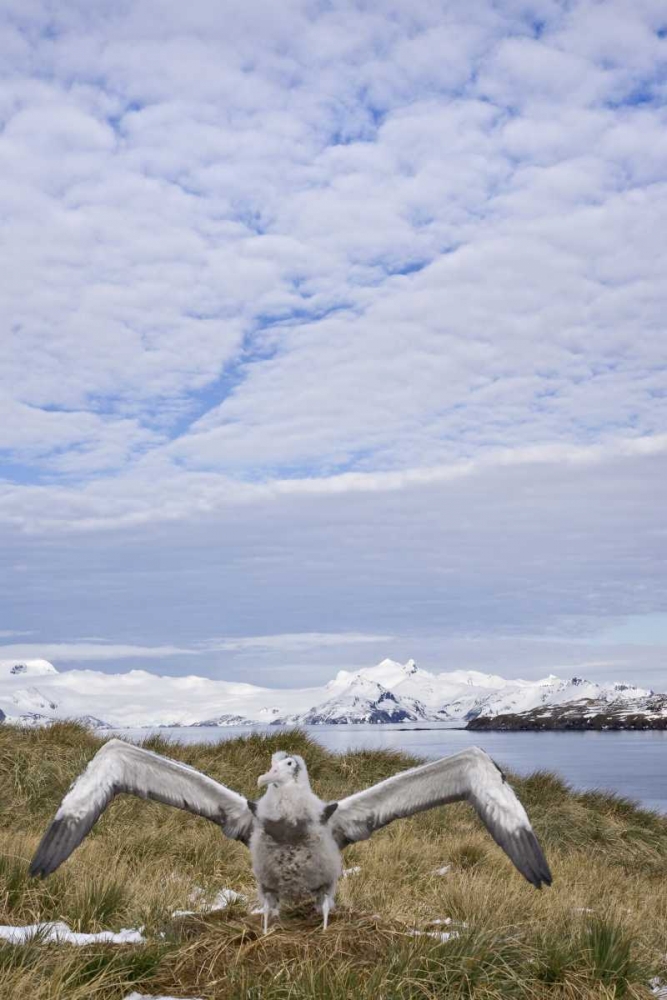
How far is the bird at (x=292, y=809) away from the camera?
224 inches

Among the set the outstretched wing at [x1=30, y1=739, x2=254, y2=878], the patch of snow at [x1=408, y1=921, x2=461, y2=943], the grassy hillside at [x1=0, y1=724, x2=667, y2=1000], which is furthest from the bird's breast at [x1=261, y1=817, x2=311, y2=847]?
the patch of snow at [x1=408, y1=921, x2=461, y2=943]

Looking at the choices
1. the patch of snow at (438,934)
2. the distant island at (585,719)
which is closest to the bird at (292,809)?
the patch of snow at (438,934)

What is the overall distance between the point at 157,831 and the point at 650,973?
608cm

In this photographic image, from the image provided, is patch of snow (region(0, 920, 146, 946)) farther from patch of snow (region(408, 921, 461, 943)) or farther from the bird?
patch of snow (region(408, 921, 461, 943))

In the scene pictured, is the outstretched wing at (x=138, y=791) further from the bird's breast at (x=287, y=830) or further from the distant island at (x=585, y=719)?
the distant island at (x=585, y=719)

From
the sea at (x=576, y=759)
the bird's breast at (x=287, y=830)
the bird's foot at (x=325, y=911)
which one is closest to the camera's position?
the bird's foot at (x=325, y=911)

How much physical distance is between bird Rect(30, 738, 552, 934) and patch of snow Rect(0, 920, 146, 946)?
331 millimetres

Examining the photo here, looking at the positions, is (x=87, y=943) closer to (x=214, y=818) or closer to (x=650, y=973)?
(x=214, y=818)

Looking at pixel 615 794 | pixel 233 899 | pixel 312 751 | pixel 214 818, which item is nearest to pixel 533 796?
pixel 615 794

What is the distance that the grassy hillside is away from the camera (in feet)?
15.4

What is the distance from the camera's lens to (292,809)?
221 inches

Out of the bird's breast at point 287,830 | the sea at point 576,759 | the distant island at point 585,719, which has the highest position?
the bird's breast at point 287,830

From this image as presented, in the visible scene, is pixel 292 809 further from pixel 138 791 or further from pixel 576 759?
pixel 576 759

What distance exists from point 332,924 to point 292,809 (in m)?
0.72
